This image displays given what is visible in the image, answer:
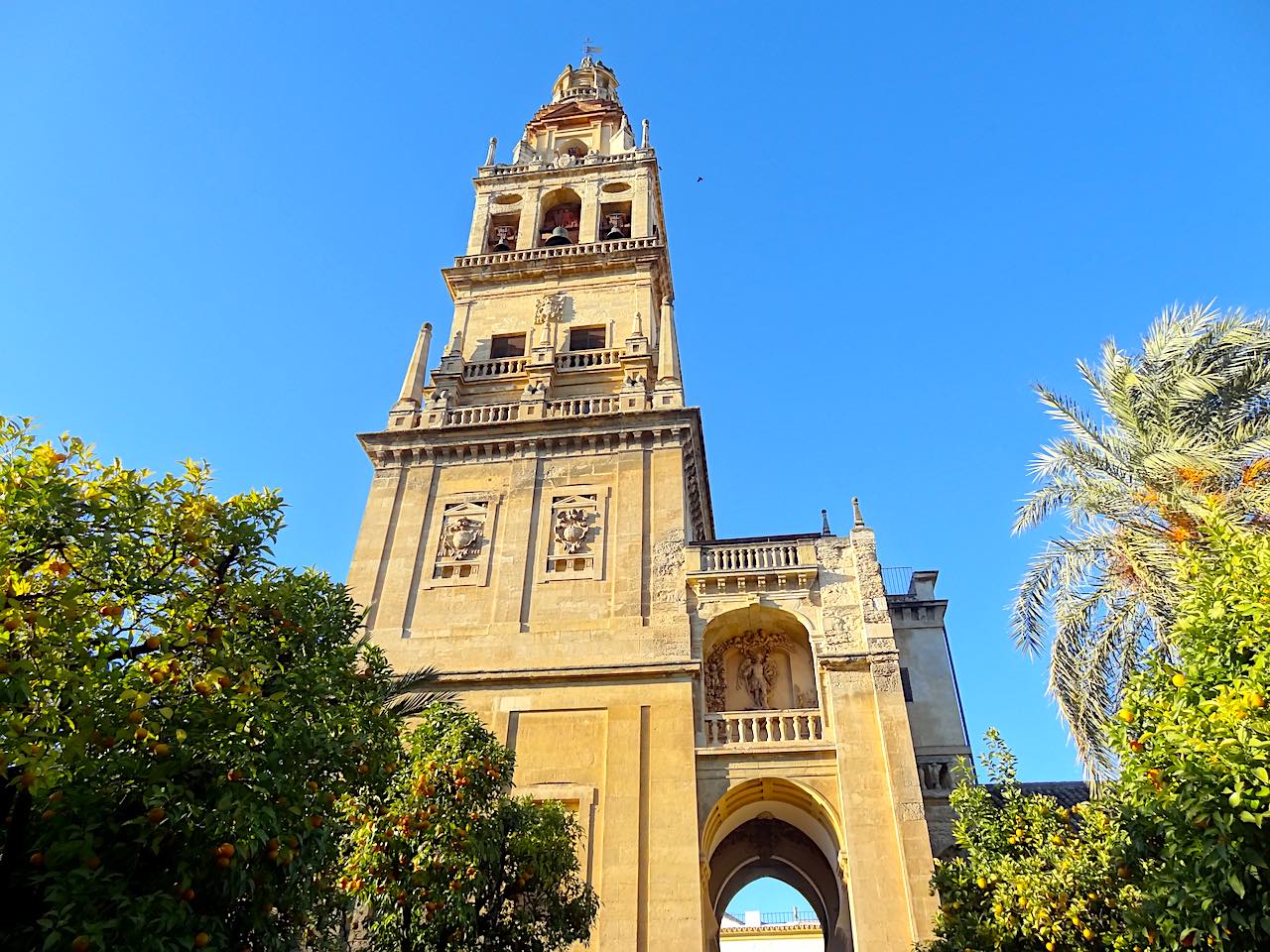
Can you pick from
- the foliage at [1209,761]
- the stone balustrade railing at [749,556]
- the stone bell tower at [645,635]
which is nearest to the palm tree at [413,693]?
the stone bell tower at [645,635]

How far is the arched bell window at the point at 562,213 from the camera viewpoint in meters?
30.4

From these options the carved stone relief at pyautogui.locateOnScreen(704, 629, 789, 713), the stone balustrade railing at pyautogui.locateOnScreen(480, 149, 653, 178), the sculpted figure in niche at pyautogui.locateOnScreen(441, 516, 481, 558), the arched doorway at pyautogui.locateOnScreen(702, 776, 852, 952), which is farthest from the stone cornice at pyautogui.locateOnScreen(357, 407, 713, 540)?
the stone balustrade railing at pyautogui.locateOnScreen(480, 149, 653, 178)

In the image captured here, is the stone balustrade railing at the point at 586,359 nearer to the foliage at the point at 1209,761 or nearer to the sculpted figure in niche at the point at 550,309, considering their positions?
the sculpted figure in niche at the point at 550,309

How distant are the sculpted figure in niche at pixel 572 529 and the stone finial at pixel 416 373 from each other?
594cm

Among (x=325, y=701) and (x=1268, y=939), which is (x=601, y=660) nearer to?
(x=325, y=701)

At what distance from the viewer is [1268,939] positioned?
7332 mm

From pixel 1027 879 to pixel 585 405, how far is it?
15.0 metres

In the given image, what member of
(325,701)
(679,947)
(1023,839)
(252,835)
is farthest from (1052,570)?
(252,835)

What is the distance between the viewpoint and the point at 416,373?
24.6 m

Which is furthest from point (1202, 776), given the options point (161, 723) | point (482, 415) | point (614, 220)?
point (614, 220)

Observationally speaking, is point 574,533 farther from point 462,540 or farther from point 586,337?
point 586,337

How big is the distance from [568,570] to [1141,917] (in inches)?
528

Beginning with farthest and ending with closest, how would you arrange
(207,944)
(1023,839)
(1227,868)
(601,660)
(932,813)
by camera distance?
(601,660) → (932,813) → (1023,839) → (1227,868) → (207,944)

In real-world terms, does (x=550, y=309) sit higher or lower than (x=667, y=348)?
higher
